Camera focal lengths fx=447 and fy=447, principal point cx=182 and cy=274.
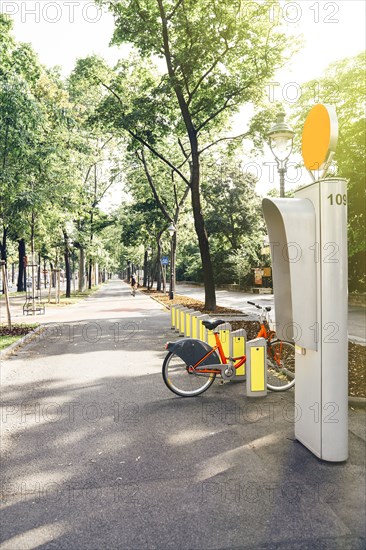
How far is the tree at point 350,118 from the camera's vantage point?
60.1ft

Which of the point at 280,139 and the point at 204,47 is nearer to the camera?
the point at 280,139

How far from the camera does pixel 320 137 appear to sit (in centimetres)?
447

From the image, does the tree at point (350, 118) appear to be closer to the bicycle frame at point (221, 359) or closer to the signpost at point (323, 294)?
the bicycle frame at point (221, 359)

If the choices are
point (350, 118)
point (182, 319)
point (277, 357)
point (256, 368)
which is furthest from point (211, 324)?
point (350, 118)

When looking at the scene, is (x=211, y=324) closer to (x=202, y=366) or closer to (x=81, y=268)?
(x=202, y=366)

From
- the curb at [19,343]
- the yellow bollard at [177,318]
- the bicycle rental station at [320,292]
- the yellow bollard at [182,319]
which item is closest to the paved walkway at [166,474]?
the bicycle rental station at [320,292]

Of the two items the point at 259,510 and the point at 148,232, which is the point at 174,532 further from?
the point at 148,232

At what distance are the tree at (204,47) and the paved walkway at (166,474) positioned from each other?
36.5ft

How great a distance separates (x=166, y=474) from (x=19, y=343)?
8187mm

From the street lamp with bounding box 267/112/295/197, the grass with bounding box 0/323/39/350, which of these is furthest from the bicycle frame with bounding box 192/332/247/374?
the street lamp with bounding box 267/112/295/197

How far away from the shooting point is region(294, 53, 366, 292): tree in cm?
1831

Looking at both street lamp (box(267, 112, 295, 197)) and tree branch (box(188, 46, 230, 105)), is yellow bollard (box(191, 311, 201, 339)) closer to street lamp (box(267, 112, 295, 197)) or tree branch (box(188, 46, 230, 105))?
street lamp (box(267, 112, 295, 197))

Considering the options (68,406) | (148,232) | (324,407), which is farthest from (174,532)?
(148,232)

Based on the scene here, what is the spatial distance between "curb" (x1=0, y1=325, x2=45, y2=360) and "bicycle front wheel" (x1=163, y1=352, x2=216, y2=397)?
4.20 meters
